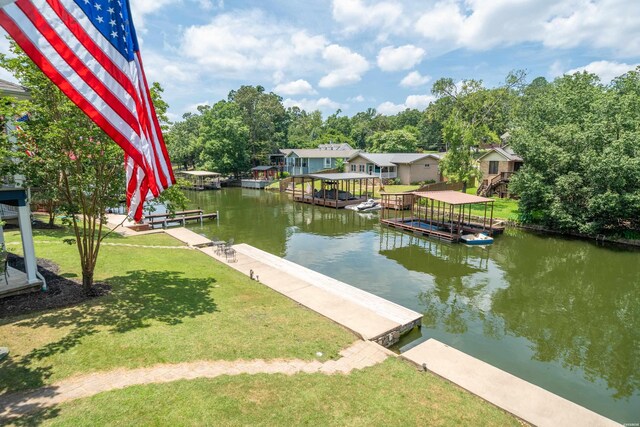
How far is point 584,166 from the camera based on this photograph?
2517cm

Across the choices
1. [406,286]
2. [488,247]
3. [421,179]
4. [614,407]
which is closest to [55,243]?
[406,286]

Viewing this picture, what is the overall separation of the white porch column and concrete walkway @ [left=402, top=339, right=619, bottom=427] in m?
11.3

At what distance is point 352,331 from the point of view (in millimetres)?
10133

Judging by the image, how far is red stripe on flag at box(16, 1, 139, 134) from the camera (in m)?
4.75

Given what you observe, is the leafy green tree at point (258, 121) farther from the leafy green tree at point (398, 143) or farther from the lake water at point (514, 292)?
the lake water at point (514, 292)

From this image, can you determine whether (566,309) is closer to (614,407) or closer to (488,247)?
(614,407)

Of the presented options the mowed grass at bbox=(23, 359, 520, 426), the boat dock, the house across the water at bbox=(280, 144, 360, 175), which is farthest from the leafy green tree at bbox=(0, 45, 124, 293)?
the house across the water at bbox=(280, 144, 360, 175)

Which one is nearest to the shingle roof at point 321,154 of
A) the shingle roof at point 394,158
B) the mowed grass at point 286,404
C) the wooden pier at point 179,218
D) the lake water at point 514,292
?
the shingle roof at point 394,158

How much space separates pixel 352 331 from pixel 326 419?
12.7ft

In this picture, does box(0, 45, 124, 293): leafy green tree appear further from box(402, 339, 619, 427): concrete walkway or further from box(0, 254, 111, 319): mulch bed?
box(402, 339, 619, 427): concrete walkway

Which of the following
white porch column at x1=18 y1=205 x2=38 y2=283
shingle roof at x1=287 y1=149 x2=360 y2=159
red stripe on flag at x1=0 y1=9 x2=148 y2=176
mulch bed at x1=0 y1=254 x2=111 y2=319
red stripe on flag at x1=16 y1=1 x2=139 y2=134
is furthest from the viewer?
shingle roof at x1=287 y1=149 x2=360 y2=159

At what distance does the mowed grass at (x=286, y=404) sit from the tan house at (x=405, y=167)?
45091 millimetres

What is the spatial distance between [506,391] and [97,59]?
33.5 ft

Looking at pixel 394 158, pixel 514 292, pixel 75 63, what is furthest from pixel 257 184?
pixel 75 63
